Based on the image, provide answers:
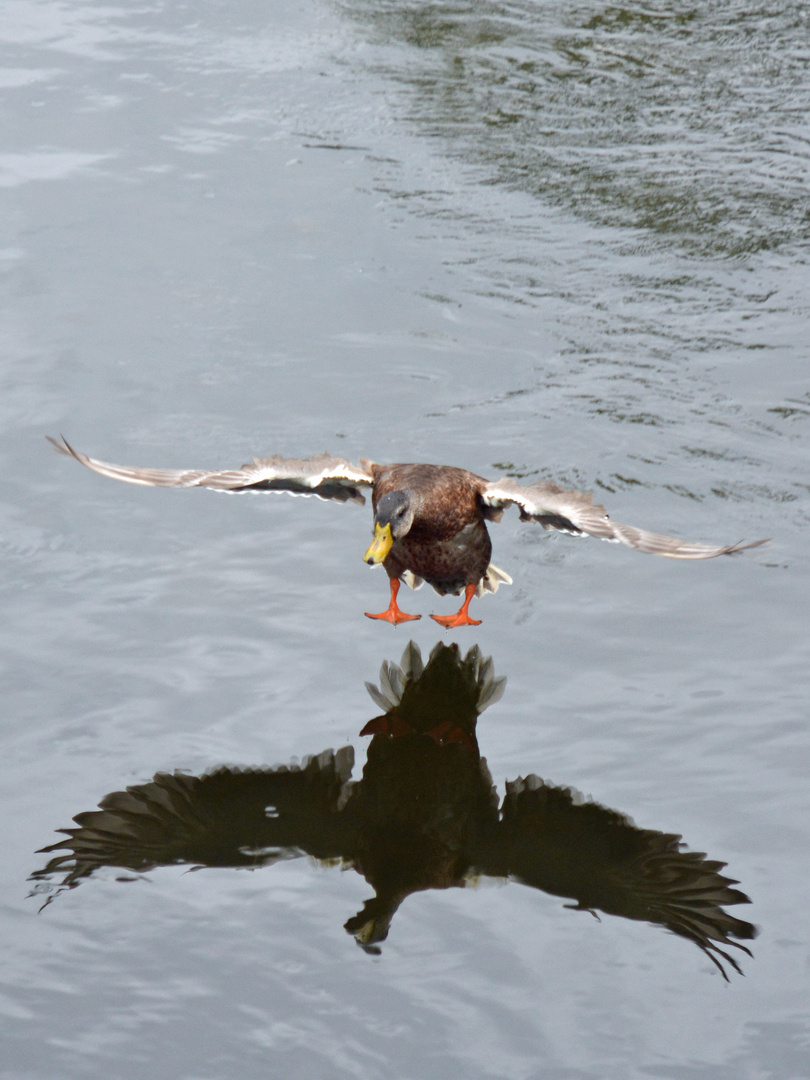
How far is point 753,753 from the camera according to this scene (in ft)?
15.7

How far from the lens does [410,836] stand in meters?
4.51

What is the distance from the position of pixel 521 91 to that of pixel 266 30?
2.59 metres

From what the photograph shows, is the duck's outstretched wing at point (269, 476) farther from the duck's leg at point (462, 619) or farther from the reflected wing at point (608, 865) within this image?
the reflected wing at point (608, 865)

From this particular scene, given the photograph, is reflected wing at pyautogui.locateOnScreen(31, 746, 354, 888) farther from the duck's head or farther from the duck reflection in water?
the duck's head

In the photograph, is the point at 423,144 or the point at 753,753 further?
the point at 423,144

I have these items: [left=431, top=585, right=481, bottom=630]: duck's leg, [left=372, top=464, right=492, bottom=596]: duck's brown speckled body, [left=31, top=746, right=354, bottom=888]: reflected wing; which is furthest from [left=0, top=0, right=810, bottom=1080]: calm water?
[left=372, top=464, right=492, bottom=596]: duck's brown speckled body

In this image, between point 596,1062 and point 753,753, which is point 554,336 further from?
point 596,1062

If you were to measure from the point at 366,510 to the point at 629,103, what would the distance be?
560 centimetres

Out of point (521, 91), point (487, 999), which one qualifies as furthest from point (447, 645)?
point (521, 91)

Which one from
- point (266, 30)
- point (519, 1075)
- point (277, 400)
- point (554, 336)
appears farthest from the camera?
point (266, 30)

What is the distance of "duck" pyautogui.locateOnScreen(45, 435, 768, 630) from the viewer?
5301mm

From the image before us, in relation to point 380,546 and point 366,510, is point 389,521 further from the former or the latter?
point 366,510

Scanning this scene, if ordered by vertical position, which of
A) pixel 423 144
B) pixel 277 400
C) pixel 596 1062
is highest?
pixel 423 144

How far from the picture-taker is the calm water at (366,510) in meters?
3.89
